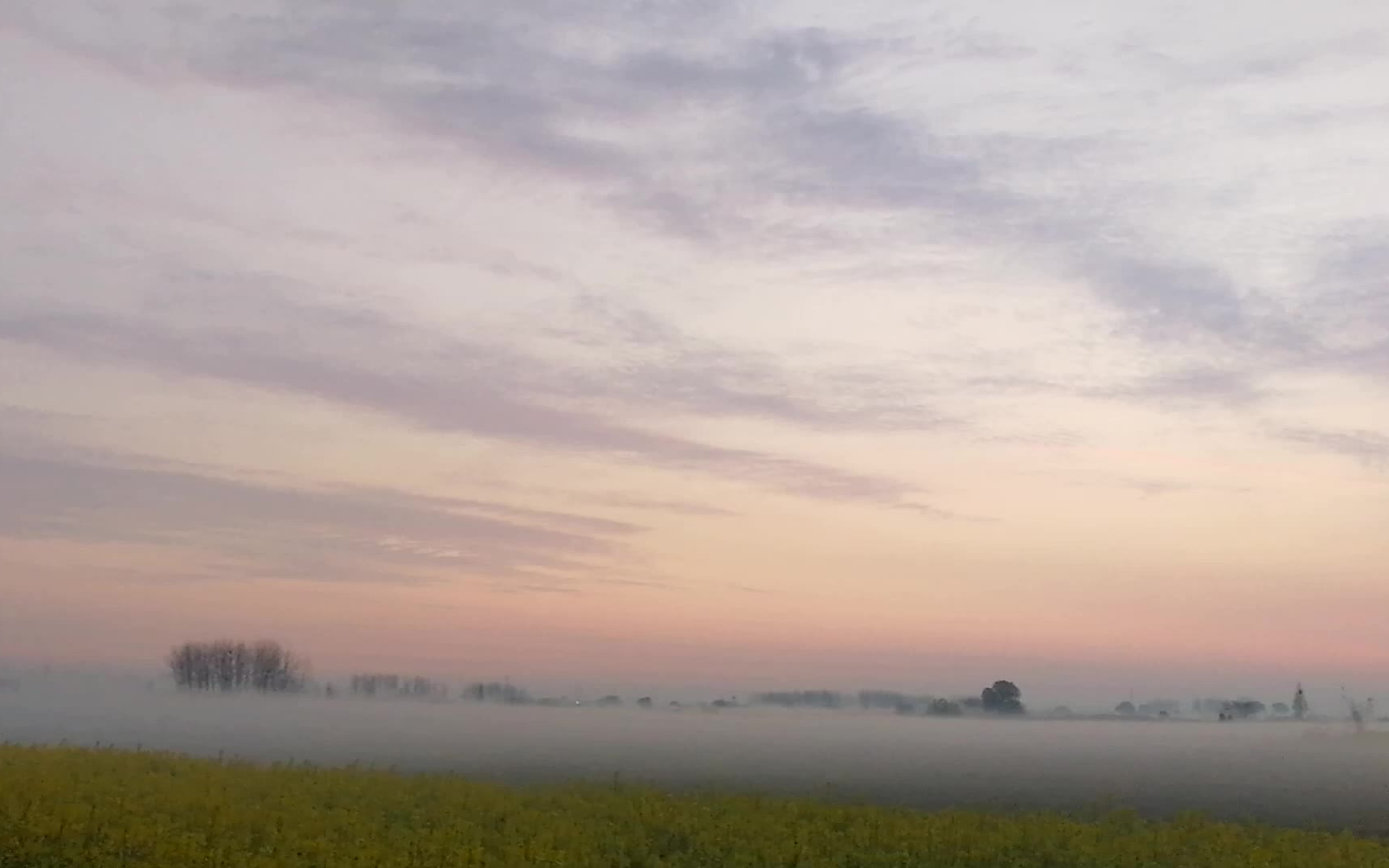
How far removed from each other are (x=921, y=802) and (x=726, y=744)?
10333cm

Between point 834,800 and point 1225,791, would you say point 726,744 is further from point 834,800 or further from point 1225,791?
point 834,800

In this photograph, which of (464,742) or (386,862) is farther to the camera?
(464,742)

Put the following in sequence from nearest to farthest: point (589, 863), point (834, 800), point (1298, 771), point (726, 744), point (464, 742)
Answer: point (589, 863) → point (834, 800) → point (1298, 771) → point (464, 742) → point (726, 744)

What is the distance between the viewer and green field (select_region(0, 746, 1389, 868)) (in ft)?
101

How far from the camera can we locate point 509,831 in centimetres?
3588

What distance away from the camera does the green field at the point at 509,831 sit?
1210 inches

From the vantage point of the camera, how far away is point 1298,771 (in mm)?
118750

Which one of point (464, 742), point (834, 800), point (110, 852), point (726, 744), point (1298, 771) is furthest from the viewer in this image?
point (726, 744)

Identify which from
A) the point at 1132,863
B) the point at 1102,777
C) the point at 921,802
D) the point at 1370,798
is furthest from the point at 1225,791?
the point at 1132,863

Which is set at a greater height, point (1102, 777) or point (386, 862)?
point (386, 862)

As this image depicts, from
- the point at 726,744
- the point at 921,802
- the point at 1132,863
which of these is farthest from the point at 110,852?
the point at 726,744

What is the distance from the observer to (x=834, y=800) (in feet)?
163

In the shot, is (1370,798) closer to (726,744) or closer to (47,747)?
(47,747)

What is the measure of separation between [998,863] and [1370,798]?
182ft
